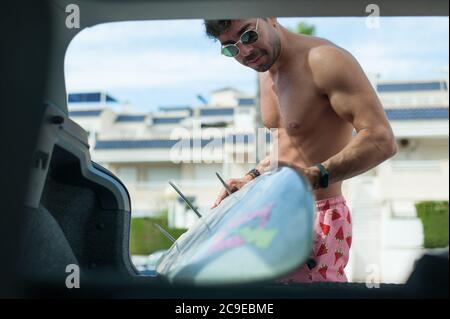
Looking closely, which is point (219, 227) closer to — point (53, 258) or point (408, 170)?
point (53, 258)

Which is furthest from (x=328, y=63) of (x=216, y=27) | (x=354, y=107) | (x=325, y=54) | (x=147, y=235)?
(x=147, y=235)

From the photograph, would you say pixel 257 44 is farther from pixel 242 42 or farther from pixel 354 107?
pixel 354 107

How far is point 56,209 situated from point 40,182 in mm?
331

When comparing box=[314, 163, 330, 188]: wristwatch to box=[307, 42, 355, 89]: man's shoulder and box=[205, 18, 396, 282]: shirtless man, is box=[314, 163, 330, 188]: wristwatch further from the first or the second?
box=[307, 42, 355, 89]: man's shoulder

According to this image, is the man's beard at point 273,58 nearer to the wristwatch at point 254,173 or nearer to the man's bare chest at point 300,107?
the man's bare chest at point 300,107

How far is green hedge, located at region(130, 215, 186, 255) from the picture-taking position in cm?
197

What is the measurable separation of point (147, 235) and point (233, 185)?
1028 millimetres

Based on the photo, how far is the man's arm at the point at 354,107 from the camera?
5.43ft

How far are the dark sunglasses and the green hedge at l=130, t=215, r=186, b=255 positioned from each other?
0.49 m

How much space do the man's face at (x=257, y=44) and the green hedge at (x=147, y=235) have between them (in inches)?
19.4

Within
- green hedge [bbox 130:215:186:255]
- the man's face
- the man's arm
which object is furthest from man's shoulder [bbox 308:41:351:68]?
green hedge [bbox 130:215:186:255]

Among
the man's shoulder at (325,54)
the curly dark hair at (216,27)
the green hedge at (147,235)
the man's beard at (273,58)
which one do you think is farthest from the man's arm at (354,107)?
the green hedge at (147,235)

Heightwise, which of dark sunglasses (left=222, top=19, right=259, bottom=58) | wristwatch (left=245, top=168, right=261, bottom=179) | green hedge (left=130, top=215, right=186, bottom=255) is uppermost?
A: dark sunglasses (left=222, top=19, right=259, bottom=58)

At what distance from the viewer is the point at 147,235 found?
8.75 ft
